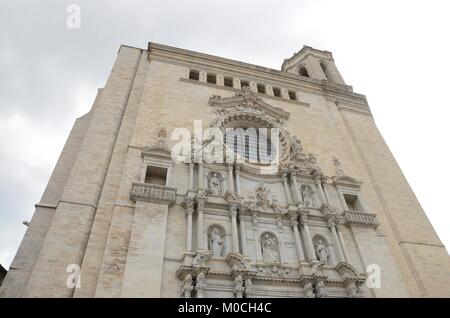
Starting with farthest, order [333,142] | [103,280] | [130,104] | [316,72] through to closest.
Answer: [316,72] → [333,142] → [130,104] → [103,280]

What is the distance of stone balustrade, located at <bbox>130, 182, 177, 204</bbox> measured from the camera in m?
11.4

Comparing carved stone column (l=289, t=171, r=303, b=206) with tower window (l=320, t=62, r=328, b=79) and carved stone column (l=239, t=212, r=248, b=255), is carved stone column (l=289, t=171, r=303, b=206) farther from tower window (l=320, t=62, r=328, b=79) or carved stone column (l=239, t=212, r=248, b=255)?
tower window (l=320, t=62, r=328, b=79)

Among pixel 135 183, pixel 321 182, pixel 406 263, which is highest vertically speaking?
pixel 321 182

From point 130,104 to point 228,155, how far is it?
5098 millimetres

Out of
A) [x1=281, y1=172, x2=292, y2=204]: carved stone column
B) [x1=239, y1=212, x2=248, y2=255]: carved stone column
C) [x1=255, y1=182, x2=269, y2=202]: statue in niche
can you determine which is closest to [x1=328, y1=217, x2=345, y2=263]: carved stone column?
[x1=281, y1=172, x2=292, y2=204]: carved stone column

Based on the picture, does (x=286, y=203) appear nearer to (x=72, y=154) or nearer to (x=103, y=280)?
(x=103, y=280)

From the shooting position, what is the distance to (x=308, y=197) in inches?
552

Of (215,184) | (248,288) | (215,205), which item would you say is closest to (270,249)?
(248,288)

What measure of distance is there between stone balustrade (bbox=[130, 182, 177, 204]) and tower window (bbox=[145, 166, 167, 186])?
3.70ft

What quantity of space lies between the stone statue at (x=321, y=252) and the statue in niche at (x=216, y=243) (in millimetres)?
3362

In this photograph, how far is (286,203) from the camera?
13430mm

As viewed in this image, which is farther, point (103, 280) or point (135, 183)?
point (135, 183)
